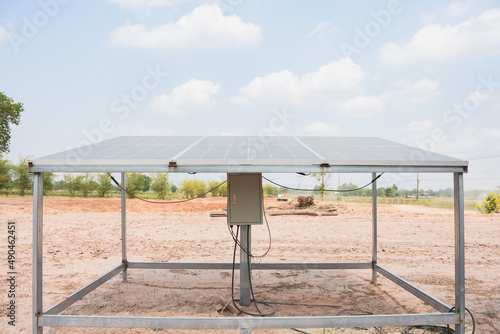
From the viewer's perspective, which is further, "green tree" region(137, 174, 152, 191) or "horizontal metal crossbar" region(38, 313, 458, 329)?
"green tree" region(137, 174, 152, 191)

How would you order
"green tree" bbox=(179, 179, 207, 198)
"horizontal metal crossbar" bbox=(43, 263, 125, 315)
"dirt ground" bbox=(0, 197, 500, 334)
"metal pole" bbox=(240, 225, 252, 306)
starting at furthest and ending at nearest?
"green tree" bbox=(179, 179, 207, 198) < "dirt ground" bbox=(0, 197, 500, 334) < "metal pole" bbox=(240, 225, 252, 306) < "horizontal metal crossbar" bbox=(43, 263, 125, 315)

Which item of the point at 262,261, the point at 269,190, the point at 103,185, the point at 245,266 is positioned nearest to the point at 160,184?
the point at 103,185

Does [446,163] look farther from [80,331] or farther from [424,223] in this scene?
[424,223]

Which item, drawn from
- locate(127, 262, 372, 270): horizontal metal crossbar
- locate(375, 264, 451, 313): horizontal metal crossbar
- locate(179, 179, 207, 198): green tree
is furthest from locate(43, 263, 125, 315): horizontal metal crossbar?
locate(179, 179, 207, 198): green tree

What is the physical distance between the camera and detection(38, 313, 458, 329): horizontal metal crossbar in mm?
3824

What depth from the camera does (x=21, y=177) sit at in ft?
85.0

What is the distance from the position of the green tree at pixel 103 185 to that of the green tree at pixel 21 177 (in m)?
4.80

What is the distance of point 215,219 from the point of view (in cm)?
1588

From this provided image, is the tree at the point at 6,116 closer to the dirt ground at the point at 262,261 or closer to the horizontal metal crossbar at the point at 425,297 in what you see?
the dirt ground at the point at 262,261

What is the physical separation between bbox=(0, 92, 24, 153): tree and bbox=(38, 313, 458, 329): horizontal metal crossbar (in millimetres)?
27424

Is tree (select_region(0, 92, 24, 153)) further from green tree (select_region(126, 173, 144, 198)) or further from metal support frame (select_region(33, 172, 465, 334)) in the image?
metal support frame (select_region(33, 172, 465, 334))

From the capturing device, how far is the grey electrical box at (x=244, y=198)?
16.4ft

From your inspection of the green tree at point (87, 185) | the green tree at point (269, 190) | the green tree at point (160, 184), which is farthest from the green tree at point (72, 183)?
the green tree at point (269, 190)

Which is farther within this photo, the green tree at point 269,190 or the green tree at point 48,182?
the green tree at point 269,190
